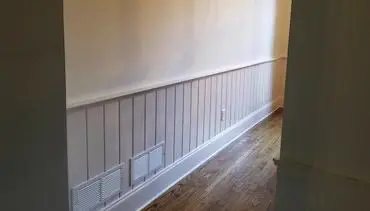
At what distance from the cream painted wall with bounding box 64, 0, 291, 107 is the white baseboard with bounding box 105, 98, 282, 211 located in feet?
2.21

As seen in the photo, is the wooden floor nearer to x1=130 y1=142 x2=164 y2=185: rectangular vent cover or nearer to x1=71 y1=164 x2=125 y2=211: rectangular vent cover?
x1=130 y1=142 x2=164 y2=185: rectangular vent cover

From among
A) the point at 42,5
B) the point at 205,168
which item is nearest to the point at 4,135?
the point at 42,5

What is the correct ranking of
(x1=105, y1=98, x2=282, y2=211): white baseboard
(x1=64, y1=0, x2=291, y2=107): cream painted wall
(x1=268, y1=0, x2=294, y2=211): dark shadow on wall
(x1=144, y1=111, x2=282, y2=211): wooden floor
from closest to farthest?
(x1=64, y1=0, x2=291, y2=107): cream painted wall → (x1=105, y1=98, x2=282, y2=211): white baseboard → (x1=144, y1=111, x2=282, y2=211): wooden floor → (x1=268, y1=0, x2=294, y2=211): dark shadow on wall

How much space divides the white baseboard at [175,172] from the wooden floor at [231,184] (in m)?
0.05

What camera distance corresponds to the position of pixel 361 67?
0.76 m

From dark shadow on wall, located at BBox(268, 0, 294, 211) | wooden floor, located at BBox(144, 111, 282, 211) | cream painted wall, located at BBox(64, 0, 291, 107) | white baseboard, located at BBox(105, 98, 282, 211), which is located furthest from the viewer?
dark shadow on wall, located at BBox(268, 0, 294, 211)

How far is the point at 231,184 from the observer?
2939 millimetres

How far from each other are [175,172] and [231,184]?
453 mm

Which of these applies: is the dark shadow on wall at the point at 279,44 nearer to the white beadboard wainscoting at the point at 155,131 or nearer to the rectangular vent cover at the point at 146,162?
the white beadboard wainscoting at the point at 155,131

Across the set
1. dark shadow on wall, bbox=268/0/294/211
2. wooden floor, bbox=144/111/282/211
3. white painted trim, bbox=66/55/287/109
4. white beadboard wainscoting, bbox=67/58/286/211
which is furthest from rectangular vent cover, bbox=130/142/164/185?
dark shadow on wall, bbox=268/0/294/211

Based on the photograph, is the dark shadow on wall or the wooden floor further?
the dark shadow on wall

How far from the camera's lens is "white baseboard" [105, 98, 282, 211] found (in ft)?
7.88

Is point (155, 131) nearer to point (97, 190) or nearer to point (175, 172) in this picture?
point (175, 172)

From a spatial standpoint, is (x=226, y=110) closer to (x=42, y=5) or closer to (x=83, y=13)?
(x=83, y=13)
